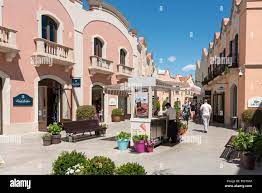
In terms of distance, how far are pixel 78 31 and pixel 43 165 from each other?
13178mm

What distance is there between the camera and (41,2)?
620 inches

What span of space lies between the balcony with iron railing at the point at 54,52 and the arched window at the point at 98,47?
4.20 metres

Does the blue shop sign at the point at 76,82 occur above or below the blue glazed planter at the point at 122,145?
above

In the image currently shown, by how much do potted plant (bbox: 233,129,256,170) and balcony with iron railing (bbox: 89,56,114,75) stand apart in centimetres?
1398

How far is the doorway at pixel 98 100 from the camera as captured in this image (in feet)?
71.4

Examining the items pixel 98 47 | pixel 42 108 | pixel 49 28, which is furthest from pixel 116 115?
pixel 49 28

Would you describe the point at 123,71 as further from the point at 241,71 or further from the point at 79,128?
the point at 79,128

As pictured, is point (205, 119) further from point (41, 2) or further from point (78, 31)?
point (41, 2)

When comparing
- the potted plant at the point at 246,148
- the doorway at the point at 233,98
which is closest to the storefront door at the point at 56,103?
the doorway at the point at 233,98

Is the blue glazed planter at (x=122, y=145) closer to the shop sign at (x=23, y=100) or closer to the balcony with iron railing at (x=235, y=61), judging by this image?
Answer: the shop sign at (x=23, y=100)

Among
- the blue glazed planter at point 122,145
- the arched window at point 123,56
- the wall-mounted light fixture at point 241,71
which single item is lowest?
the blue glazed planter at point 122,145

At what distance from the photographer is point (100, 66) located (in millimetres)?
21094
